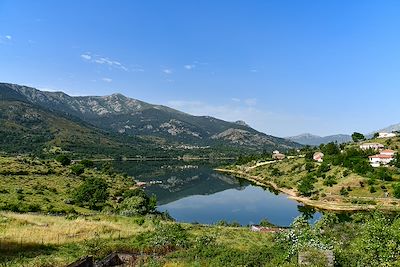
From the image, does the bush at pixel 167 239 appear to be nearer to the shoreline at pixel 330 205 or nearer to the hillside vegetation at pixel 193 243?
the hillside vegetation at pixel 193 243

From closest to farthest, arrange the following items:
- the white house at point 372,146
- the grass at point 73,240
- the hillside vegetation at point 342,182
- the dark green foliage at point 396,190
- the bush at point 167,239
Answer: the grass at point 73,240 < the bush at point 167,239 < the dark green foliage at point 396,190 < the hillside vegetation at point 342,182 < the white house at point 372,146

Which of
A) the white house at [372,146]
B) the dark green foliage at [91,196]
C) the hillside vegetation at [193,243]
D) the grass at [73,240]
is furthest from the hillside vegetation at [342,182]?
the grass at [73,240]

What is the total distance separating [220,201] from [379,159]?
54221 millimetres

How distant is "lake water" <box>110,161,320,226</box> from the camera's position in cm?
8935

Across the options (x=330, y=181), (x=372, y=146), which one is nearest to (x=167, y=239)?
(x=330, y=181)

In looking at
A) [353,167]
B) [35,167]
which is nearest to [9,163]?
[35,167]

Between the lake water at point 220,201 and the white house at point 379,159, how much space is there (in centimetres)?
3262

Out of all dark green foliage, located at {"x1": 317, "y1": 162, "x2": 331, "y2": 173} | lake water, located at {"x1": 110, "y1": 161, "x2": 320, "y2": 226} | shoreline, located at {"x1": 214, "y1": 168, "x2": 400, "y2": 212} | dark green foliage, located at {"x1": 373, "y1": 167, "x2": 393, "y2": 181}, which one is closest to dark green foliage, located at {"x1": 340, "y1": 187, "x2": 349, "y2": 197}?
shoreline, located at {"x1": 214, "y1": 168, "x2": 400, "y2": 212}

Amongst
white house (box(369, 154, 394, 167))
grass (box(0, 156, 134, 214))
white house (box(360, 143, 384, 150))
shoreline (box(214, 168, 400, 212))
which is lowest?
grass (box(0, 156, 134, 214))

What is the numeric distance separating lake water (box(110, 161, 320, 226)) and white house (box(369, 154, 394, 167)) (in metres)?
32.6

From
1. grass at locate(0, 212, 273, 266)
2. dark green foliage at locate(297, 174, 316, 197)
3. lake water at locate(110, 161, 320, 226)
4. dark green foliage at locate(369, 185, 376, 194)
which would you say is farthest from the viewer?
dark green foliage at locate(297, 174, 316, 197)

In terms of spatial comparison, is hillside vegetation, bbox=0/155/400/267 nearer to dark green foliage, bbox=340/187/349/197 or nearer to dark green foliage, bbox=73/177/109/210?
dark green foliage, bbox=73/177/109/210

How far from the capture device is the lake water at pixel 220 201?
293 feet

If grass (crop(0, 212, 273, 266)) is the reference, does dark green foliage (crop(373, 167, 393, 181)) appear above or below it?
above
